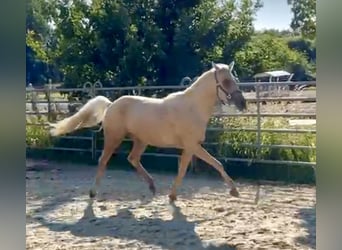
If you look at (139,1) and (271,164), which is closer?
(139,1)

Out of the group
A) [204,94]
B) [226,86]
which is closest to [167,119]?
[204,94]

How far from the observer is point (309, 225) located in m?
1.52

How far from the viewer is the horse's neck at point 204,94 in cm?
200

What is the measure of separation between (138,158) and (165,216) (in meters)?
0.52

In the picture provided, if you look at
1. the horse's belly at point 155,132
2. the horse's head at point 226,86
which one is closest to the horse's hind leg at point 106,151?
the horse's belly at point 155,132

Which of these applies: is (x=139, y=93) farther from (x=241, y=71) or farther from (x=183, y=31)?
(x=241, y=71)

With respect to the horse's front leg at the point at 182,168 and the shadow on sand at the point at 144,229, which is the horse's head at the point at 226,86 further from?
the shadow on sand at the point at 144,229

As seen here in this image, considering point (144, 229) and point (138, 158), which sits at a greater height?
point (138, 158)

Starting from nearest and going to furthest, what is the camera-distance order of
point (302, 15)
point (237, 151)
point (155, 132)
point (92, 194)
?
point (302, 15) → point (155, 132) → point (92, 194) → point (237, 151)

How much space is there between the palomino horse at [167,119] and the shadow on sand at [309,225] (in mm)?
449

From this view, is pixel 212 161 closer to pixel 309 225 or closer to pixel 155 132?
pixel 155 132
